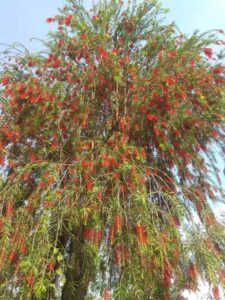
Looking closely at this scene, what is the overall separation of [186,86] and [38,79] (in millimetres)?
1509

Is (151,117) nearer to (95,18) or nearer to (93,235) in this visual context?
(93,235)

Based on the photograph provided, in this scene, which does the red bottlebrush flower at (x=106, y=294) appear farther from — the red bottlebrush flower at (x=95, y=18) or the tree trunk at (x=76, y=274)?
the red bottlebrush flower at (x=95, y=18)

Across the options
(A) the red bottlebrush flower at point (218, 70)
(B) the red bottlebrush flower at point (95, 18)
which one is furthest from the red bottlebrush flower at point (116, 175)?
(B) the red bottlebrush flower at point (95, 18)

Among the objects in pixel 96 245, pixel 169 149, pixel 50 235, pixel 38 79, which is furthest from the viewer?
pixel 38 79

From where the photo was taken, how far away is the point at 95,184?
151 inches

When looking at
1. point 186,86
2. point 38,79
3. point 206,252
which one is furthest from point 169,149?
point 38,79

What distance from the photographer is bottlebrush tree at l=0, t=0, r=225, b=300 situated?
355 centimetres

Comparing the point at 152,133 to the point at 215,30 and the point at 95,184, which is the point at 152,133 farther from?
the point at 215,30

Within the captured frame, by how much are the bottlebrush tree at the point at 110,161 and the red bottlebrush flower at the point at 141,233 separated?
10 mm

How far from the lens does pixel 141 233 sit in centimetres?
344

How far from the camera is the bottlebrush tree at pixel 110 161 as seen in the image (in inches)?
140

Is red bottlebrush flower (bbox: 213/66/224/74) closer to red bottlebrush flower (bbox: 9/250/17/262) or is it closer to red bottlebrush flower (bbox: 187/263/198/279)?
red bottlebrush flower (bbox: 187/263/198/279)

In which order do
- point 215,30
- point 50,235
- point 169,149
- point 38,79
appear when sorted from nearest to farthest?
point 50,235 → point 169,149 → point 38,79 → point 215,30

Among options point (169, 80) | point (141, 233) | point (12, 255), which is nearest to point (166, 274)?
point (141, 233)
